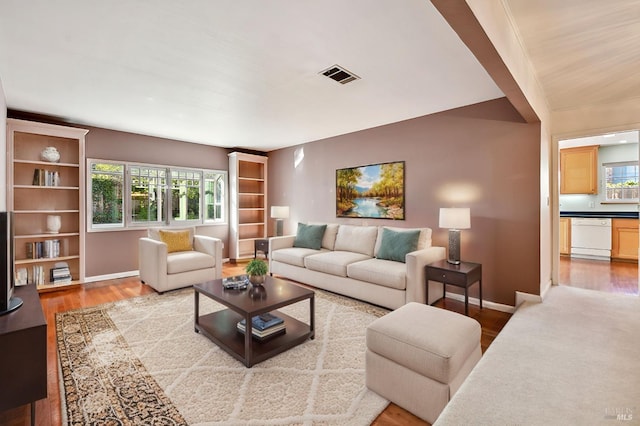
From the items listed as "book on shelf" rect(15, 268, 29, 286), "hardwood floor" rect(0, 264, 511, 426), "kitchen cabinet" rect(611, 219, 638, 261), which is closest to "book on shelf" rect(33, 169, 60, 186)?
"book on shelf" rect(15, 268, 29, 286)

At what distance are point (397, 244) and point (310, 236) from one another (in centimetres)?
154

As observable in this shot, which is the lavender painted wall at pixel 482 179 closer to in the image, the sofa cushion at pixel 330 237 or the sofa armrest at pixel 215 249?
the sofa cushion at pixel 330 237

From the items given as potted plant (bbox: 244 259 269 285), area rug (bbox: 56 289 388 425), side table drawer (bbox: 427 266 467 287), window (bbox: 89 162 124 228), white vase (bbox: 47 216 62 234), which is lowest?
area rug (bbox: 56 289 388 425)

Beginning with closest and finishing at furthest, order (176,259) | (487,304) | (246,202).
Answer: (487,304)
(176,259)
(246,202)

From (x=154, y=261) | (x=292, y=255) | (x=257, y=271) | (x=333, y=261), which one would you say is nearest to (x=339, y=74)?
(x=257, y=271)

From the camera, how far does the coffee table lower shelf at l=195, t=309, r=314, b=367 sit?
7.57 ft

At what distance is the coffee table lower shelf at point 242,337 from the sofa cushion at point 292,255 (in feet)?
4.95

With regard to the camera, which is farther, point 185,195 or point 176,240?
point 185,195

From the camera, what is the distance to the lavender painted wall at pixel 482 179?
331cm

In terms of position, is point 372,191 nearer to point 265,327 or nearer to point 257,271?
point 257,271

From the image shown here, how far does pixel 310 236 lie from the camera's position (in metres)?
4.86

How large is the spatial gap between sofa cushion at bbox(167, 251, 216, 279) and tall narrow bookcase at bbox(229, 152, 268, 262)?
1.65m

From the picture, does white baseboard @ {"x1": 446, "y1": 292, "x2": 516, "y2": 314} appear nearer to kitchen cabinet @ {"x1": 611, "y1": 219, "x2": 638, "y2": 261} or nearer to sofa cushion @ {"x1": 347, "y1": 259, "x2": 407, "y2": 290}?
sofa cushion @ {"x1": 347, "y1": 259, "x2": 407, "y2": 290}

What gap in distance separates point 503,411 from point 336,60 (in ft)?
8.44
